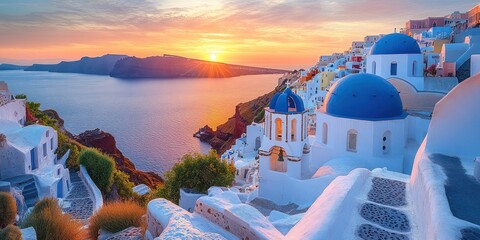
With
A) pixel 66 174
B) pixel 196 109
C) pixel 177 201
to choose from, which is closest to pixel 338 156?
pixel 177 201

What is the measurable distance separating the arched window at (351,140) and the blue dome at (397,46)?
6950mm

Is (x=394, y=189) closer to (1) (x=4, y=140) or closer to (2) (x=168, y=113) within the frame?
(1) (x=4, y=140)

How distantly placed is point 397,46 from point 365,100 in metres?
6.46

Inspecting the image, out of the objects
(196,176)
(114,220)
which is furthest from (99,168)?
(114,220)

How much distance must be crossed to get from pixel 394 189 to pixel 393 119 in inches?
270

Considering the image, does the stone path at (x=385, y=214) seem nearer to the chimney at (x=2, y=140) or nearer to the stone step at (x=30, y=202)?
the stone step at (x=30, y=202)

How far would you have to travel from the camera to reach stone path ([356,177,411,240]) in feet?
12.5

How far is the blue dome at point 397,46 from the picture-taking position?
1616cm

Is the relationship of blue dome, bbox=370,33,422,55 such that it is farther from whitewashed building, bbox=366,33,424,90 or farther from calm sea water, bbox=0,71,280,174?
calm sea water, bbox=0,71,280,174

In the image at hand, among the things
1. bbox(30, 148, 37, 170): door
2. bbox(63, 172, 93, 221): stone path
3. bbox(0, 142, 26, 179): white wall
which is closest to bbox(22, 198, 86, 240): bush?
bbox(63, 172, 93, 221): stone path

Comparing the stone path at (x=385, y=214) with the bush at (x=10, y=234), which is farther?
the bush at (x=10, y=234)

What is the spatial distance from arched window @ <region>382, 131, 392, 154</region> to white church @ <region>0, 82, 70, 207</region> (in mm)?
11391

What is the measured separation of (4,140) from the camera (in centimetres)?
1130

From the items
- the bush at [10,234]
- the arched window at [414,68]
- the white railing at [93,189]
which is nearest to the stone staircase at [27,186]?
the white railing at [93,189]
